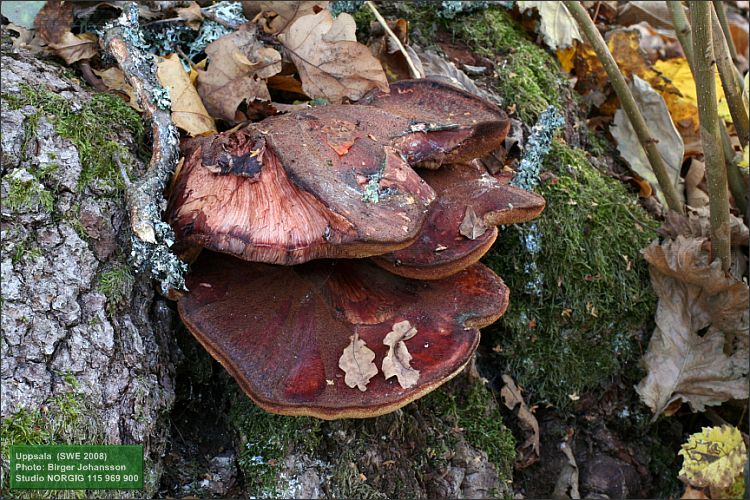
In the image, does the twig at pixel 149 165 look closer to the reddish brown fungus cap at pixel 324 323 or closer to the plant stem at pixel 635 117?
the reddish brown fungus cap at pixel 324 323

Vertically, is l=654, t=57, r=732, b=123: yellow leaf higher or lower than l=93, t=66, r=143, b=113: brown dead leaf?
lower

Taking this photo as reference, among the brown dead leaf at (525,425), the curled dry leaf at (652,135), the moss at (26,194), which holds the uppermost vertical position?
the moss at (26,194)

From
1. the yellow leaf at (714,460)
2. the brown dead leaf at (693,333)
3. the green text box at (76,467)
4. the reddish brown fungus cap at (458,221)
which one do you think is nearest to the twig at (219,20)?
the reddish brown fungus cap at (458,221)

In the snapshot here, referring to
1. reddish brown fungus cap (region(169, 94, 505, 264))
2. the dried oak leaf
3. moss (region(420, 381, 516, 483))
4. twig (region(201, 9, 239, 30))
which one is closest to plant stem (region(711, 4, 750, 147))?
the dried oak leaf

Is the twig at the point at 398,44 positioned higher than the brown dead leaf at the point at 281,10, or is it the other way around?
the brown dead leaf at the point at 281,10

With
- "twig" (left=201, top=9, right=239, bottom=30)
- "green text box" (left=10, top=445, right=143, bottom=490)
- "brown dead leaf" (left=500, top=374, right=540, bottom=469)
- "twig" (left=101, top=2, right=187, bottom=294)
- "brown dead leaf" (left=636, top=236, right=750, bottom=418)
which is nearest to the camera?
"green text box" (left=10, top=445, right=143, bottom=490)

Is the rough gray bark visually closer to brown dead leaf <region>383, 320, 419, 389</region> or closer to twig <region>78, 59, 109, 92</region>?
twig <region>78, 59, 109, 92</region>

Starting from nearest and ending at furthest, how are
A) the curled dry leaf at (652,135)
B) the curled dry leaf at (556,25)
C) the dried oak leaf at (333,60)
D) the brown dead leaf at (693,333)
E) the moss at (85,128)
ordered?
the moss at (85,128), the dried oak leaf at (333,60), the brown dead leaf at (693,333), the curled dry leaf at (652,135), the curled dry leaf at (556,25)
